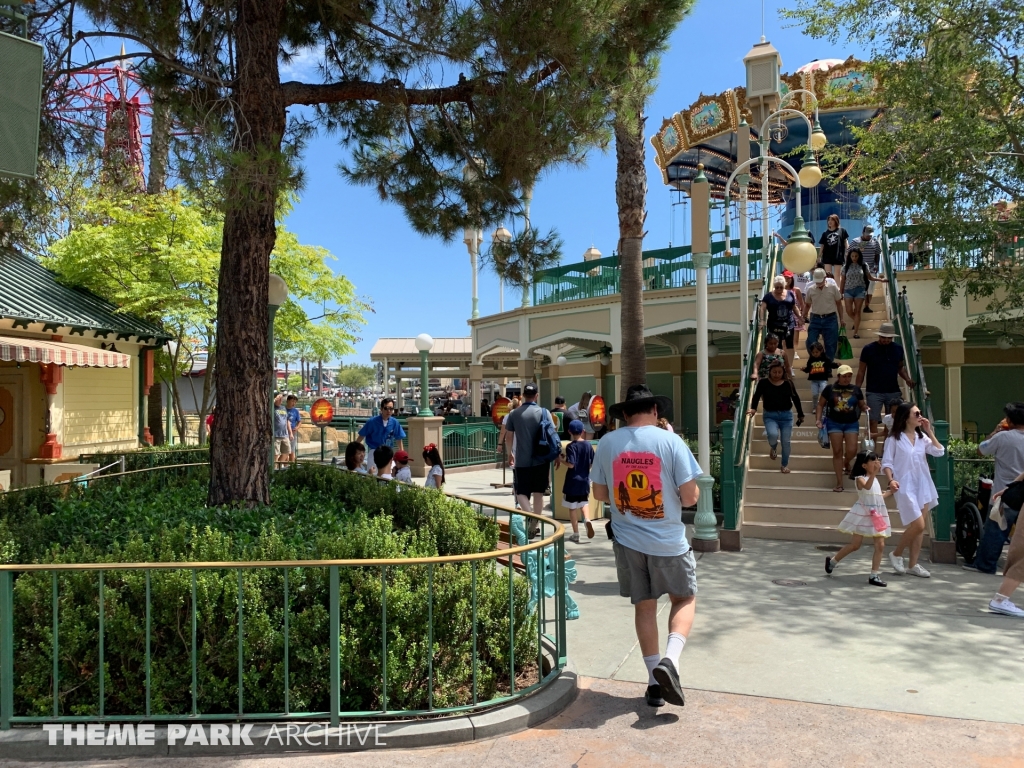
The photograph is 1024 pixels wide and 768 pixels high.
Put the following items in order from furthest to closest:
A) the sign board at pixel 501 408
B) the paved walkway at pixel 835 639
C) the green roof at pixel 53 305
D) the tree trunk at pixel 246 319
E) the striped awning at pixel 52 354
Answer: the sign board at pixel 501 408, the green roof at pixel 53 305, the striped awning at pixel 52 354, the tree trunk at pixel 246 319, the paved walkway at pixel 835 639

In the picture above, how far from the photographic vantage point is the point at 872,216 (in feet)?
42.9

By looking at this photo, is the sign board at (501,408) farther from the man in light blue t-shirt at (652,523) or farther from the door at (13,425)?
the man in light blue t-shirt at (652,523)

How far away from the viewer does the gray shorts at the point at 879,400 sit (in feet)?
34.0

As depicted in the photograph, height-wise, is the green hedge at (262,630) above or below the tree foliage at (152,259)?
below

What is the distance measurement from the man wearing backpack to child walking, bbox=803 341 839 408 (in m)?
4.65

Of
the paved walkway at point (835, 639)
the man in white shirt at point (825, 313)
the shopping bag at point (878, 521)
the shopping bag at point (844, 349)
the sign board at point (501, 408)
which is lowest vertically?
the paved walkway at point (835, 639)

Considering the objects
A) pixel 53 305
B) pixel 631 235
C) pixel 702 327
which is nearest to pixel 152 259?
pixel 53 305

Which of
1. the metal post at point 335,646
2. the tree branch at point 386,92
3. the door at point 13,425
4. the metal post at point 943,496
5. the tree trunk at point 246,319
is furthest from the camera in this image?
the door at point 13,425

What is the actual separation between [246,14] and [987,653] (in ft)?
24.7

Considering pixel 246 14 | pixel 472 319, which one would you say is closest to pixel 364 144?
pixel 246 14

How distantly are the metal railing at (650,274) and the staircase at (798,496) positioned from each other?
7.07 metres

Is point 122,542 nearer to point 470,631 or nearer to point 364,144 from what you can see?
point 470,631

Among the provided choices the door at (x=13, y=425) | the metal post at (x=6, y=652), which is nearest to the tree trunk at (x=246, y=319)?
the metal post at (x=6, y=652)

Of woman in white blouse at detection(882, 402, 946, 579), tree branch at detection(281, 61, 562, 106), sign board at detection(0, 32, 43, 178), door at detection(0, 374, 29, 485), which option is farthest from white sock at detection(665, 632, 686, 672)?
door at detection(0, 374, 29, 485)
